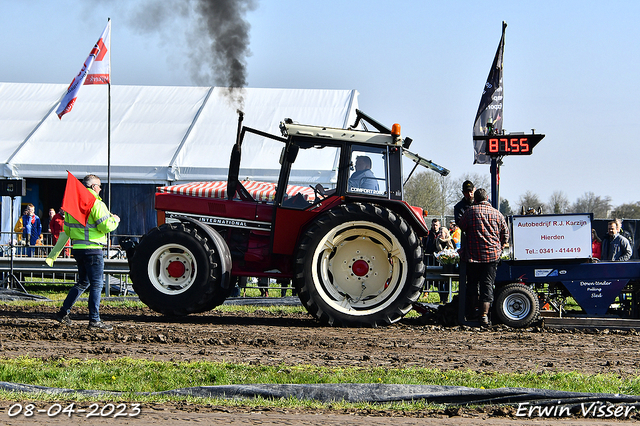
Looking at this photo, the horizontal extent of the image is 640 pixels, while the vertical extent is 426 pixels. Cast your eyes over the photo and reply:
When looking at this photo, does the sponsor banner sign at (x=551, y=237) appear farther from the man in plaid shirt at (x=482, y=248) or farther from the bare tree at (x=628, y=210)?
Result: the bare tree at (x=628, y=210)

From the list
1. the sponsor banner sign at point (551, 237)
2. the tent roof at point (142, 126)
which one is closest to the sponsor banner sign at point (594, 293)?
the sponsor banner sign at point (551, 237)

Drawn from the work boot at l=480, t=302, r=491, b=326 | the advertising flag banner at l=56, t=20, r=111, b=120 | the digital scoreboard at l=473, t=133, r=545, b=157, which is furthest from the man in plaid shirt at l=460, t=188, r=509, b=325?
the advertising flag banner at l=56, t=20, r=111, b=120

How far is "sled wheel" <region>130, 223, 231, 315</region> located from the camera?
8.96 meters

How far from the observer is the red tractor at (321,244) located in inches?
347

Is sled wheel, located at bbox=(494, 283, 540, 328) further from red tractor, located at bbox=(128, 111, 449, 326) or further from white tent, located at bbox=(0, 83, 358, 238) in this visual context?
white tent, located at bbox=(0, 83, 358, 238)

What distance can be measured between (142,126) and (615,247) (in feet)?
43.7

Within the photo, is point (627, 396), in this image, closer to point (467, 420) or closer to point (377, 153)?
point (467, 420)

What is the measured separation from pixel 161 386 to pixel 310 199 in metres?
4.38

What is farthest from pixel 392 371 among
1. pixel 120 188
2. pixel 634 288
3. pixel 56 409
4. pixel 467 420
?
pixel 120 188

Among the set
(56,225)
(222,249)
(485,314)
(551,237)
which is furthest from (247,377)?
(56,225)

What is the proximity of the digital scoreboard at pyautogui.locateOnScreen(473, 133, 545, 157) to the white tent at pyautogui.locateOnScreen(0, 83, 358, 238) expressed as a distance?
8282 millimetres

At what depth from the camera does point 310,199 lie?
917 centimetres

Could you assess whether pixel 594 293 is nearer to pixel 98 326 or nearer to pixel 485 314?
pixel 485 314

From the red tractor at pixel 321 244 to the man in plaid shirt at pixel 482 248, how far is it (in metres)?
0.62
